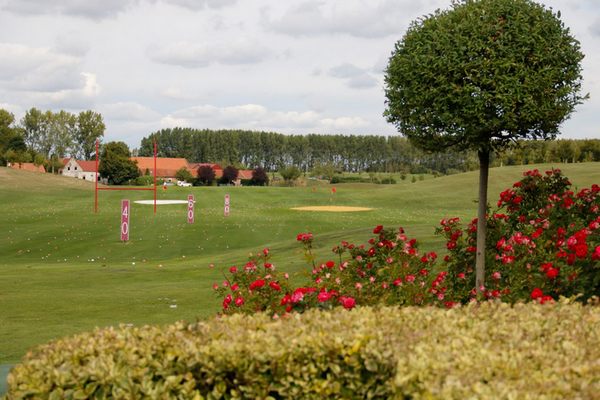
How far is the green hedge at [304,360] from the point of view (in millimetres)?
4578

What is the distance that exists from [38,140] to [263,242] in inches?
4657

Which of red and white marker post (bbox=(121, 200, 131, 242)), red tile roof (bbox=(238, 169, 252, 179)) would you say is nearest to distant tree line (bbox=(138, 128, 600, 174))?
red tile roof (bbox=(238, 169, 252, 179))

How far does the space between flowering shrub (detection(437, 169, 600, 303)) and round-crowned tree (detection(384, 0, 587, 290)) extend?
2.45 feet

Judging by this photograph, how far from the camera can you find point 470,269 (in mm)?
11609

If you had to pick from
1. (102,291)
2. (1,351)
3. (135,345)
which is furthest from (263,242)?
(135,345)

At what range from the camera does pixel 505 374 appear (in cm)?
449

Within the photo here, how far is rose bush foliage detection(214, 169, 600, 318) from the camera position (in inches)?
332

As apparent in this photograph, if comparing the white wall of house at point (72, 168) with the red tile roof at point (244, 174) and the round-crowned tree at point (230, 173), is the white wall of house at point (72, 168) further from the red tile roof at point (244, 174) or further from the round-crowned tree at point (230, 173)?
the round-crowned tree at point (230, 173)

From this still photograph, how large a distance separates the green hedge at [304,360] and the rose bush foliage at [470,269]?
1420 millimetres

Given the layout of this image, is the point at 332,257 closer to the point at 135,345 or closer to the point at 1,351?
the point at 1,351

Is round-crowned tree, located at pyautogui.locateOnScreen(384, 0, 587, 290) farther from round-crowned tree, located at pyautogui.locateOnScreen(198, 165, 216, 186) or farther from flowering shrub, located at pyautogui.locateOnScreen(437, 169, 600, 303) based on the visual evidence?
round-crowned tree, located at pyautogui.locateOnScreen(198, 165, 216, 186)

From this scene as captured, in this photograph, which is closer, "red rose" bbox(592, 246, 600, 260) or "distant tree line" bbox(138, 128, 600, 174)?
"red rose" bbox(592, 246, 600, 260)

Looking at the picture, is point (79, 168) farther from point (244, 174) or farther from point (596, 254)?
point (596, 254)

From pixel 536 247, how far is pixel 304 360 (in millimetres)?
5757
